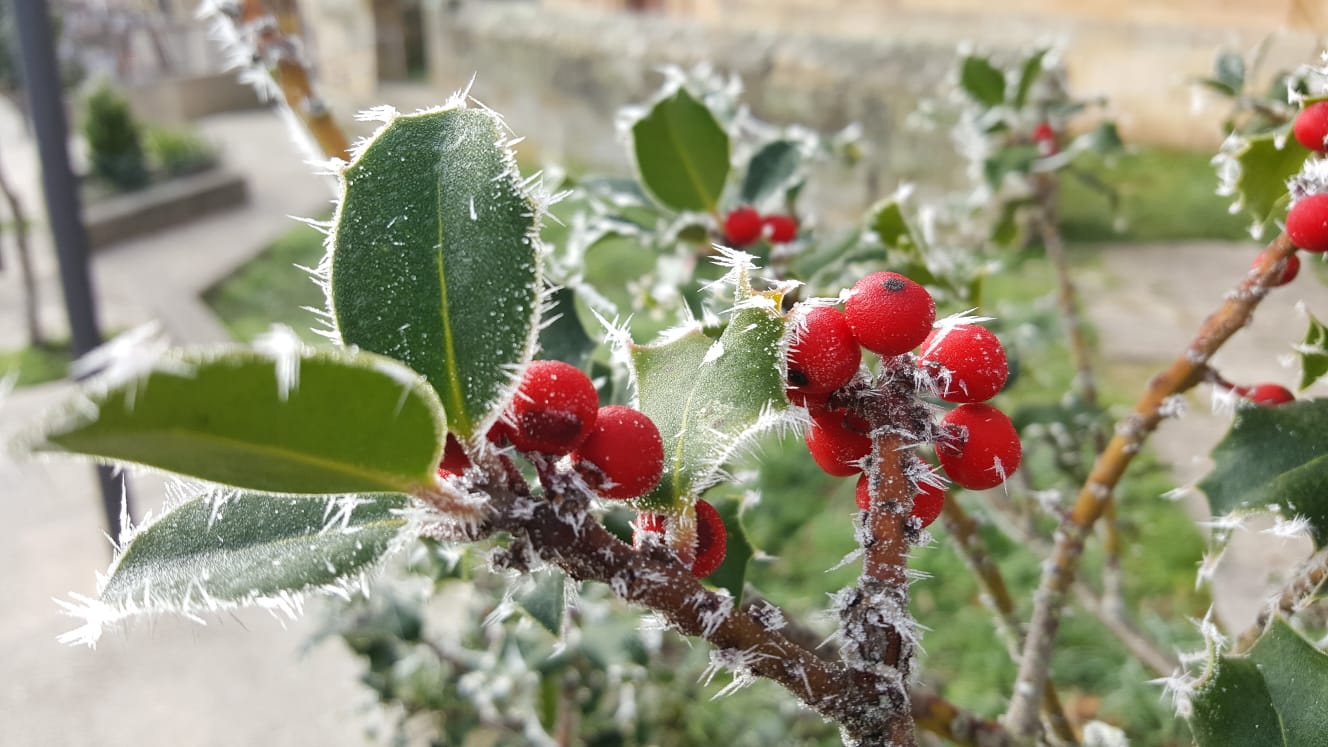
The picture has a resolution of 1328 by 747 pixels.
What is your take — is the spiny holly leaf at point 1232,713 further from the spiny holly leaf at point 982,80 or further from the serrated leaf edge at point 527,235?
the spiny holly leaf at point 982,80

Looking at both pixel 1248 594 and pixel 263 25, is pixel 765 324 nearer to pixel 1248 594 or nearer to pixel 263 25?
pixel 263 25

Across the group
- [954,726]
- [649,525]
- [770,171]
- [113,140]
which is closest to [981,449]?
[649,525]

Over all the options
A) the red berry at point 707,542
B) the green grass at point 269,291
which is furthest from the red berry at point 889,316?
the green grass at point 269,291

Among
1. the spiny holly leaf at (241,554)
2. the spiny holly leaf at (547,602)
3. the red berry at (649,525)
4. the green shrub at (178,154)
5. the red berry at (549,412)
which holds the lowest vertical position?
the green shrub at (178,154)

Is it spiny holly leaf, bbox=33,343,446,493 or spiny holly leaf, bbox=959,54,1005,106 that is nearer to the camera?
spiny holly leaf, bbox=33,343,446,493

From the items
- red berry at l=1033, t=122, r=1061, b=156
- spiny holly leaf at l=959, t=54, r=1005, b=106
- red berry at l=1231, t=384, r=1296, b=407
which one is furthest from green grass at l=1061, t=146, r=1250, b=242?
red berry at l=1231, t=384, r=1296, b=407

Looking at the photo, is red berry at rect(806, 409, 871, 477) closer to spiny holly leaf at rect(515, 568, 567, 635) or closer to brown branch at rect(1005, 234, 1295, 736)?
spiny holly leaf at rect(515, 568, 567, 635)
